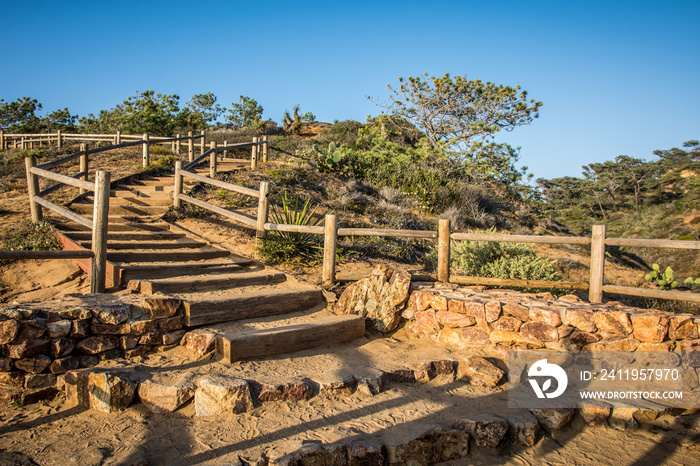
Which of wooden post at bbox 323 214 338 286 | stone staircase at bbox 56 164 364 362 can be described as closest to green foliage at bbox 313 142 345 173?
stone staircase at bbox 56 164 364 362

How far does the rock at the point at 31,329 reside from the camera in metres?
4.12

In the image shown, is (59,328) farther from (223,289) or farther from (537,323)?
(537,323)

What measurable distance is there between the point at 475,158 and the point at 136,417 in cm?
1454

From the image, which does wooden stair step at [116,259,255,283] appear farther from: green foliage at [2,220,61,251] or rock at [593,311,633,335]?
rock at [593,311,633,335]

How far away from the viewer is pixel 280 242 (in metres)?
7.54

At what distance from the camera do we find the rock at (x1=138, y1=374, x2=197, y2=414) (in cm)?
387

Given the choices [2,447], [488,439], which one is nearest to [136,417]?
[2,447]

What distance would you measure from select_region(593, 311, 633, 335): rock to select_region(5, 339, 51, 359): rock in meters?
5.62

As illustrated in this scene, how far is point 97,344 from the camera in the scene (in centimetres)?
450

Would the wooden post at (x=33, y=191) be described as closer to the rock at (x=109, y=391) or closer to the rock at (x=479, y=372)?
the rock at (x=109, y=391)

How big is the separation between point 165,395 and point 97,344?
3.71 feet

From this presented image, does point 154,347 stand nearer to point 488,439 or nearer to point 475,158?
point 488,439

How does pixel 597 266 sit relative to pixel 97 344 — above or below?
above

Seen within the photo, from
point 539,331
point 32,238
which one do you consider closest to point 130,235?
point 32,238
